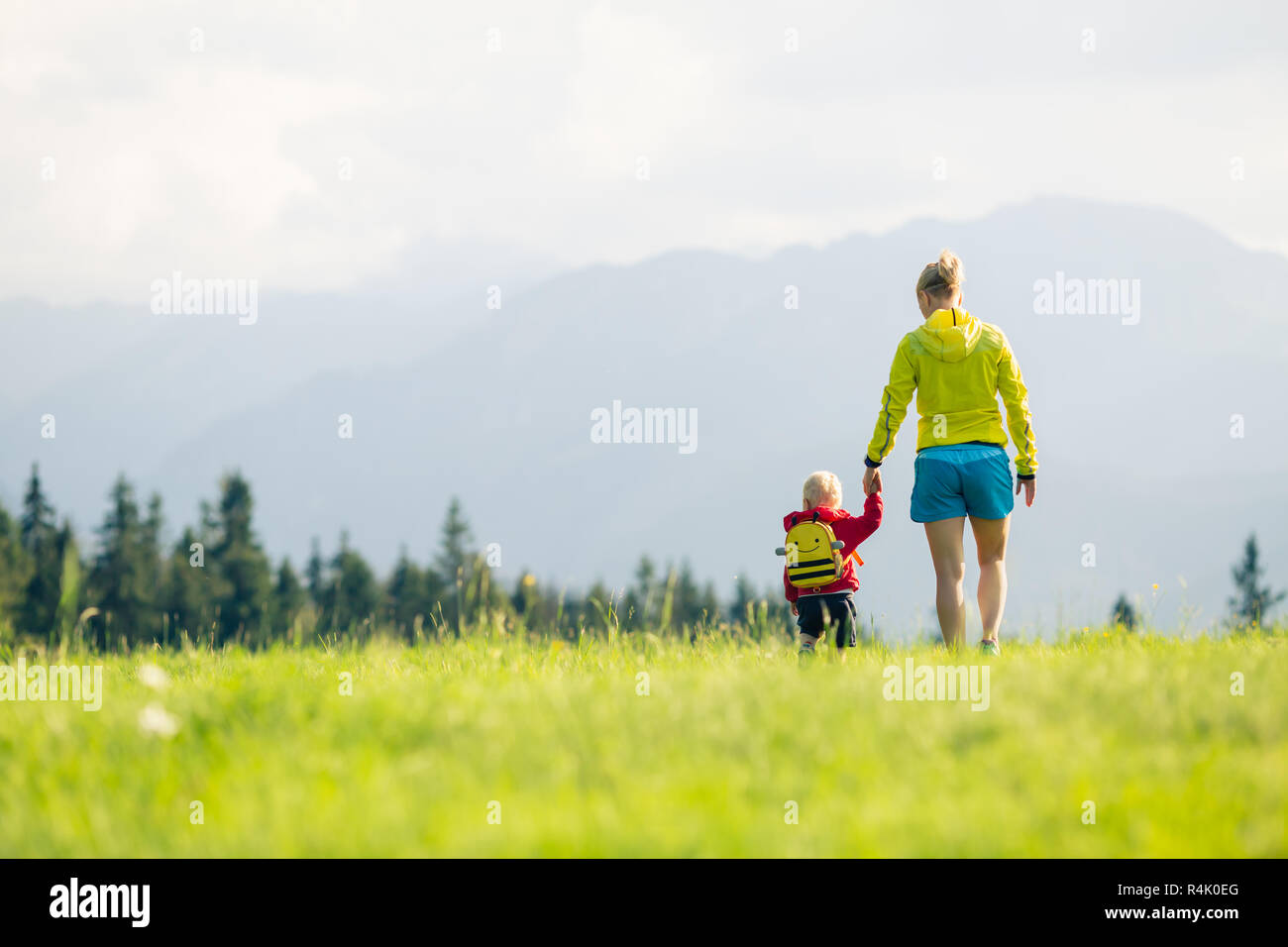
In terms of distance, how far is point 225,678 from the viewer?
622 cm

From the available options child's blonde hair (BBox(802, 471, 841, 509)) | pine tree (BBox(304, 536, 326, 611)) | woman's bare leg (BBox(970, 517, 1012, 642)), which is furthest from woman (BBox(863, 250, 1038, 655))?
pine tree (BBox(304, 536, 326, 611))

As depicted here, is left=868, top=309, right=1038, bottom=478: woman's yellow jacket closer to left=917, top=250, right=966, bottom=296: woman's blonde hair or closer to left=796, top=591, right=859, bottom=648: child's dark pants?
left=917, top=250, right=966, bottom=296: woman's blonde hair

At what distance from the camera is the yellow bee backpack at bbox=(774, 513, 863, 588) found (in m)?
7.52

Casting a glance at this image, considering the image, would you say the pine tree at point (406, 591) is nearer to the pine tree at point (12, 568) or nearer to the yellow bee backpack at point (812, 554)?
the pine tree at point (12, 568)

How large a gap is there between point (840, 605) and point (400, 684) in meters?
3.46

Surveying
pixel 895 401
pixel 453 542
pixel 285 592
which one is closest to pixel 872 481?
pixel 895 401

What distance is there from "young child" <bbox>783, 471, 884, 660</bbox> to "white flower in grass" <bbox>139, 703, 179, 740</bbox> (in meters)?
4.36

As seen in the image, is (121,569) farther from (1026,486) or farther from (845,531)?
(1026,486)

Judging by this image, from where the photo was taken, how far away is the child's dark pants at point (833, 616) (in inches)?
298

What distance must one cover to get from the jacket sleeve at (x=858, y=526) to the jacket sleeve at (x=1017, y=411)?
1055 millimetres

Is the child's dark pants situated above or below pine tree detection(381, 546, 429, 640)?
above

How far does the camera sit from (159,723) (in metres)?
4.51
